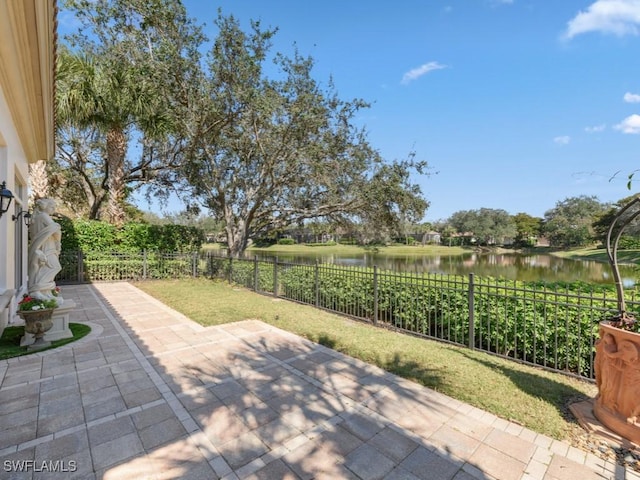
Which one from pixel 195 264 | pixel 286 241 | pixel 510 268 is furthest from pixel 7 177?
pixel 286 241

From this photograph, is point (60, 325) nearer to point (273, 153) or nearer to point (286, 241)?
point (273, 153)

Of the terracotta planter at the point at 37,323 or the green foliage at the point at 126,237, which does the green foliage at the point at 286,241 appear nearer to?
the green foliage at the point at 126,237

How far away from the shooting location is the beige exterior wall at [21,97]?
10.7 ft

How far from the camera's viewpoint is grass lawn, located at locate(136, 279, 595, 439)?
2987mm

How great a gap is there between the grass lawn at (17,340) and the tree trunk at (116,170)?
7407 millimetres

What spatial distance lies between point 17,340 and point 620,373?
769 centimetres

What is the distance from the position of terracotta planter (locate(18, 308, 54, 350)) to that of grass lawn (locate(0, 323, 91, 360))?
0.12 m

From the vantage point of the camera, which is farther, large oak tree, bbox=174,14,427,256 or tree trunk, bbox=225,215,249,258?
tree trunk, bbox=225,215,249,258

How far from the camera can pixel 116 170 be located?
11.5 metres

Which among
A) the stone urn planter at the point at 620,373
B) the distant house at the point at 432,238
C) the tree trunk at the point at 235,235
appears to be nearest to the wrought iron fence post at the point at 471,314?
the stone urn planter at the point at 620,373

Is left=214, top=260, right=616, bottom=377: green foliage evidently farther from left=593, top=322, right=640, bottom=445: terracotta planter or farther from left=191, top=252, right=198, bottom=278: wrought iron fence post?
left=191, top=252, right=198, bottom=278: wrought iron fence post

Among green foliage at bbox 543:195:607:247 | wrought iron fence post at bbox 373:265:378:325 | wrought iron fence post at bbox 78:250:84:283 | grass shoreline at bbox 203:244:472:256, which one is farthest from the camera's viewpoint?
green foliage at bbox 543:195:607:247

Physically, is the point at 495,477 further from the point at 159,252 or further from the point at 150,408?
the point at 159,252

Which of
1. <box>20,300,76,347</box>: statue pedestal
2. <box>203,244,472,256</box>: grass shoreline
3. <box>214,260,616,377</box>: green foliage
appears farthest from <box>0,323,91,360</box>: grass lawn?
<box>203,244,472,256</box>: grass shoreline
